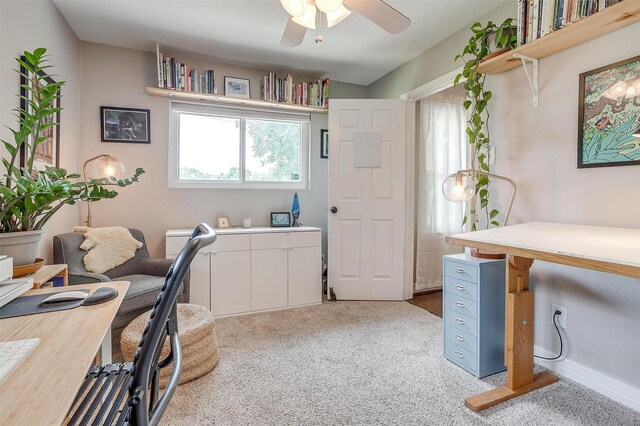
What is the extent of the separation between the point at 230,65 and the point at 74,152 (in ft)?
5.46

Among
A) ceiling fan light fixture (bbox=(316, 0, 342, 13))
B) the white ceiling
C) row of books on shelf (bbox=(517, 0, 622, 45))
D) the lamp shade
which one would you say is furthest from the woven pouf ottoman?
row of books on shelf (bbox=(517, 0, 622, 45))

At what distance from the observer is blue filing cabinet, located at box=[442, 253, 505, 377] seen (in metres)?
1.84

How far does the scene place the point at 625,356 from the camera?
1611mm

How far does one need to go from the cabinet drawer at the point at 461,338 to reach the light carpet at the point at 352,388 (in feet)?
0.51

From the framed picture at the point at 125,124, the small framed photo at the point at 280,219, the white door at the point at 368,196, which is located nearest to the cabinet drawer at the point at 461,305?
the white door at the point at 368,196

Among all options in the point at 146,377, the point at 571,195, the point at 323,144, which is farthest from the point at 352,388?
the point at 323,144

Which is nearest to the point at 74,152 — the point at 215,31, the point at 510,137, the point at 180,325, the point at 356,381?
the point at 215,31

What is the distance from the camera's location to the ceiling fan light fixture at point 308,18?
5.20 ft

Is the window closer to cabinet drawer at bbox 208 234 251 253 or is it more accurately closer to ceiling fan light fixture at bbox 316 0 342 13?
cabinet drawer at bbox 208 234 251 253

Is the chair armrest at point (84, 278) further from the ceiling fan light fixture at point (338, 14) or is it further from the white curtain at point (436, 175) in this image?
the white curtain at point (436, 175)

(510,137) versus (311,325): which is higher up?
(510,137)

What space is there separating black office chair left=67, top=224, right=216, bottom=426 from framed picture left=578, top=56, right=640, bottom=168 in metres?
2.05

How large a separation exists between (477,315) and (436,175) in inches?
82.1

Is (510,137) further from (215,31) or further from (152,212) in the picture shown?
(152,212)
